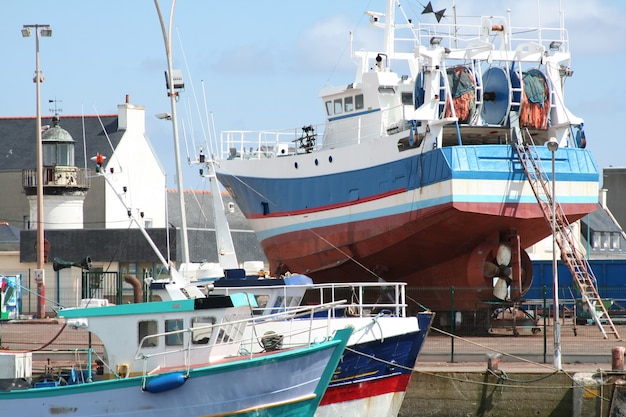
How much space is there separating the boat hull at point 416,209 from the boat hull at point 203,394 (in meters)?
9.28

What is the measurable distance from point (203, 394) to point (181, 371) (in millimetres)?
509

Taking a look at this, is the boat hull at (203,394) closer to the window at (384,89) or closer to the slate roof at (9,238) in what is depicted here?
the window at (384,89)

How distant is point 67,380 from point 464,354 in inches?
366

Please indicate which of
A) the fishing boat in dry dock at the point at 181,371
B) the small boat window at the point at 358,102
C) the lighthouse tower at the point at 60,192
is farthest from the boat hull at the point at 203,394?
the lighthouse tower at the point at 60,192

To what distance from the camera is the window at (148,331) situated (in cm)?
1950

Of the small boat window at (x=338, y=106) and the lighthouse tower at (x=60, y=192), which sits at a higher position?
the small boat window at (x=338, y=106)

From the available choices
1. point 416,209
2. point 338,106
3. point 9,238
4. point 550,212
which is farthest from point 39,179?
point 550,212

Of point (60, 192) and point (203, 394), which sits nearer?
point (203, 394)

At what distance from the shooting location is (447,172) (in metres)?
29.7

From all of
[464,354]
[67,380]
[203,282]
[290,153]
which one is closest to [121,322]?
[67,380]

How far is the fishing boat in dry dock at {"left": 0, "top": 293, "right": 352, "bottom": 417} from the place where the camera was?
18375mm

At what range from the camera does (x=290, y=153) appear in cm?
3778

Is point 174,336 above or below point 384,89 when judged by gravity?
below

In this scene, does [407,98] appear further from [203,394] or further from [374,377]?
[203,394]
